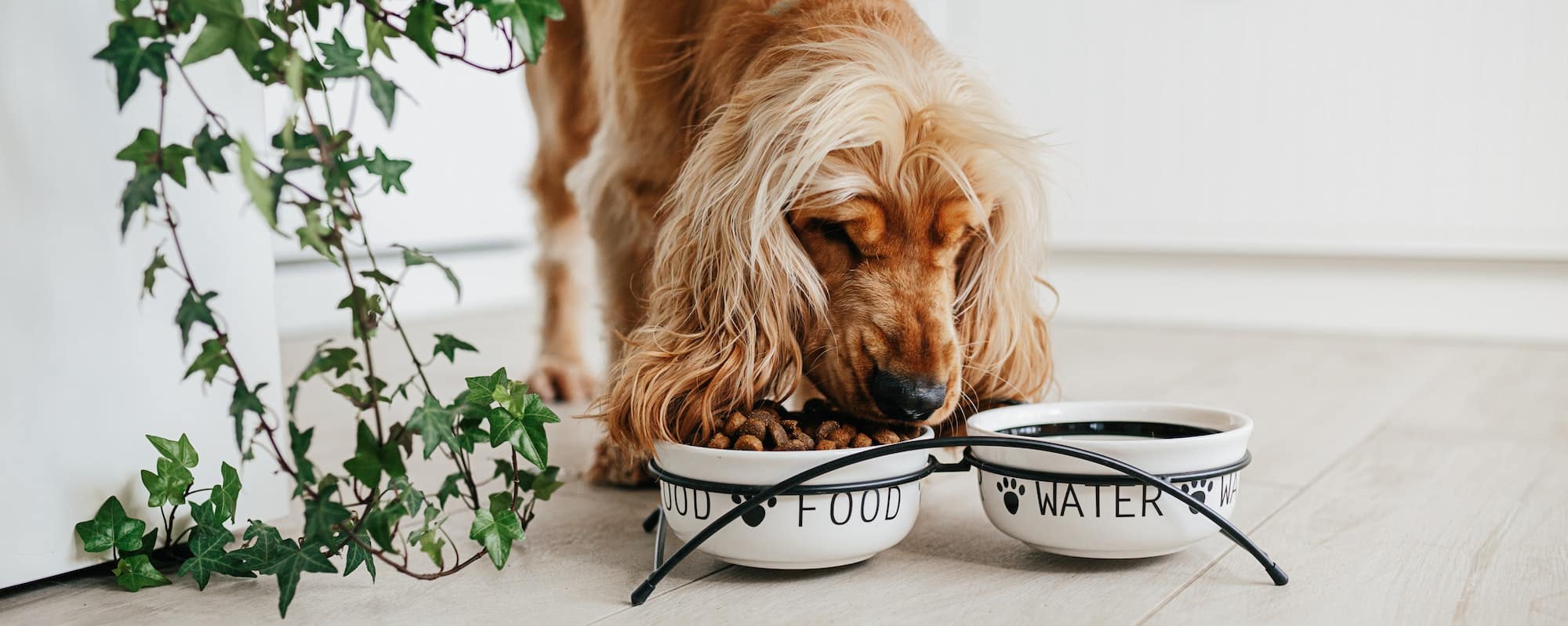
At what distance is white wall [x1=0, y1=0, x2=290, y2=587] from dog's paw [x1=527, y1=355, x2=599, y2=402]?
0.98m

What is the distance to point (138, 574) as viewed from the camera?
3.98 feet

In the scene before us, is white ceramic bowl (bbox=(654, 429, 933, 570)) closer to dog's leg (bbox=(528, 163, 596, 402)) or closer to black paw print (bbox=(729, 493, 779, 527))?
black paw print (bbox=(729, 493, 779, 527))

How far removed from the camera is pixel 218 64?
132 centimetres

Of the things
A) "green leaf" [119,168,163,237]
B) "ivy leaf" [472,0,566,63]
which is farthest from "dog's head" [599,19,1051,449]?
"green leaf" [119,168,163,237]

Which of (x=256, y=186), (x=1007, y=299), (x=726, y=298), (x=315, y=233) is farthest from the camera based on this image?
(x=1007, y=299)

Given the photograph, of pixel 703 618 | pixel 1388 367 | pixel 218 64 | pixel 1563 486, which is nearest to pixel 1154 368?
pixel 1388 367

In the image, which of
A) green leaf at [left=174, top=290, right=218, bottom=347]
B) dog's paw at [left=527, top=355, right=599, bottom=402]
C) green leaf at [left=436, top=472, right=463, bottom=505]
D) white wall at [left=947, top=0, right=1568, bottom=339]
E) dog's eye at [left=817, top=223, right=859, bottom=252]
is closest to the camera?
green leaf at [left=174, top=290, right=218, bottom=347]

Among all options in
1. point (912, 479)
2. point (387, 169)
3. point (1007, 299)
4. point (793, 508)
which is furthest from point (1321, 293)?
point (387, 169)

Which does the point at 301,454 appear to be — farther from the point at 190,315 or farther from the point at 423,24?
the point at 423,24

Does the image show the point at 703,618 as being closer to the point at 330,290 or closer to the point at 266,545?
the point at 266,545

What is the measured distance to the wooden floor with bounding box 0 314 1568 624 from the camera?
1.10 meters

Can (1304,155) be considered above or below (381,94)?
below

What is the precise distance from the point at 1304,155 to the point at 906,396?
2.54m

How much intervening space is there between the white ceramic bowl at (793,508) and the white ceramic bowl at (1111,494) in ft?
0.30
